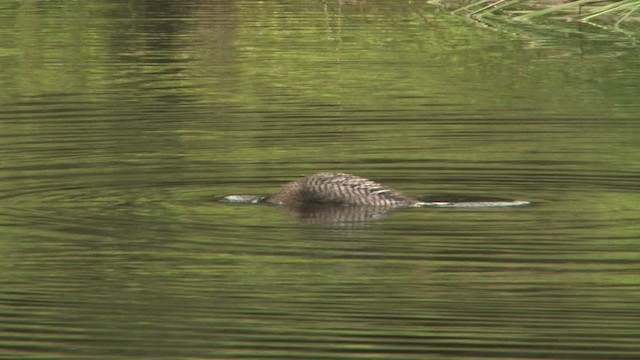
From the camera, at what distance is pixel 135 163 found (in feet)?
48.5

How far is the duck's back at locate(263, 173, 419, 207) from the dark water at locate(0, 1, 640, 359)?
10.3 inches

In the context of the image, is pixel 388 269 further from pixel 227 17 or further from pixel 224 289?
pixel 227 17

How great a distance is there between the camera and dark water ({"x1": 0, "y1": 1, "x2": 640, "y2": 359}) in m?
8.98

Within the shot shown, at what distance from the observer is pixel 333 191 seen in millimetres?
12820

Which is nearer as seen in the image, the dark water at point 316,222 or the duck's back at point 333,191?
the dark water at point 316,222

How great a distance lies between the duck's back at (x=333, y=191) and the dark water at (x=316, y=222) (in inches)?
10.3

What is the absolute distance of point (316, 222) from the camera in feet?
40.0

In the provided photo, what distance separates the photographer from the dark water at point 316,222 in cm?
898

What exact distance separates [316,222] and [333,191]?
66cm

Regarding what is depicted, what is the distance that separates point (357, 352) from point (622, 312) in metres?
1.51

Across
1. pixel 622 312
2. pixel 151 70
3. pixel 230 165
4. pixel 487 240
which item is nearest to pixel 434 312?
pixel 622 312

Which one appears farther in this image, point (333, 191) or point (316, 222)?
point (333, 191)

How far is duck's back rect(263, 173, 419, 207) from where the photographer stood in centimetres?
1266

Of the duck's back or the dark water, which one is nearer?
the dark water
